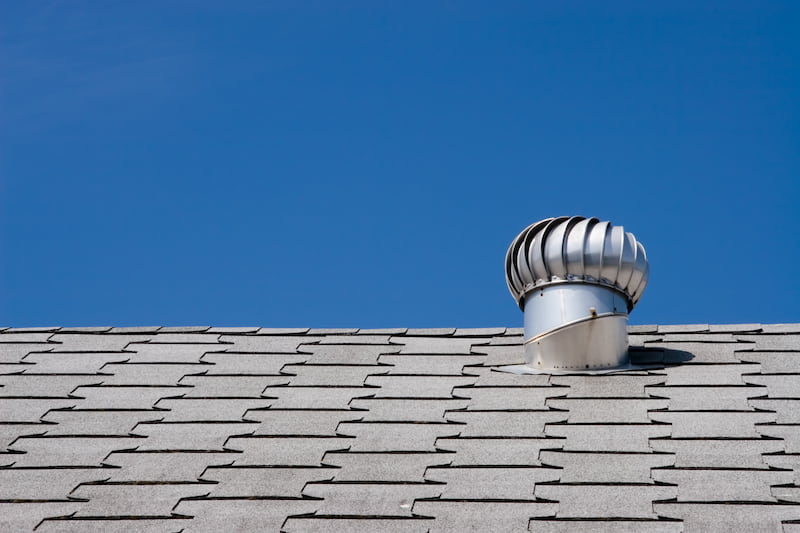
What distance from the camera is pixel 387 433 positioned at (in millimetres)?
6547

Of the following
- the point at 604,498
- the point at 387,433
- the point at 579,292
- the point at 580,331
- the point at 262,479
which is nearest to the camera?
the point at 604,498

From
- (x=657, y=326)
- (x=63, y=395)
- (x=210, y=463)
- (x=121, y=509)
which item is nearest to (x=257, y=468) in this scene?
(x=210, y=463)

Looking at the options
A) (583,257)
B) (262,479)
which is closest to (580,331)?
(583,257)

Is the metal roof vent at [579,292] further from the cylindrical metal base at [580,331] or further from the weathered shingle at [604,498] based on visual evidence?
the weathered shingle at [604,498]

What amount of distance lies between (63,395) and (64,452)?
0.99 meters

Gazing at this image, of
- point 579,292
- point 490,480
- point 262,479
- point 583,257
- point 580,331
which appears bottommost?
point 262,479

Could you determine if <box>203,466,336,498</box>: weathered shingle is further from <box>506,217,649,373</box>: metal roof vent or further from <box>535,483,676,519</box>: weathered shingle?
<box>506,217,649,373</box>: metal roof vent

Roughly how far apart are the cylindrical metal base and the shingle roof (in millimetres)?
221

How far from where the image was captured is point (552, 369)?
Result: 752cm

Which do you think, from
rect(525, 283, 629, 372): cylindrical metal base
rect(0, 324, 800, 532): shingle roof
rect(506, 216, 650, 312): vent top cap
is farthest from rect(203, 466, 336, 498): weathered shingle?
rect(506, 216, 650, 312): vent top cap

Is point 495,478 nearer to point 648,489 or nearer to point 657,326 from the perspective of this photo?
point 648,489

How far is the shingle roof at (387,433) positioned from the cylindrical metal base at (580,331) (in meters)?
0.22

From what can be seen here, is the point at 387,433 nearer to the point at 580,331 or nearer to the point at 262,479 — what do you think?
the point at 262,479

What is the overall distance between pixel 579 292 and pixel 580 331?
0.89ft
